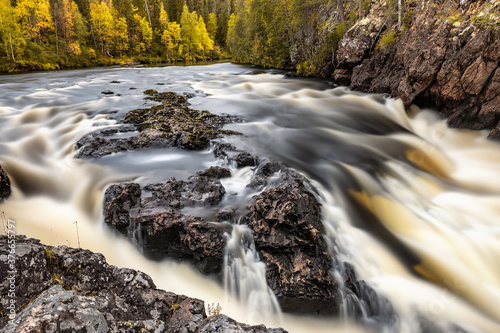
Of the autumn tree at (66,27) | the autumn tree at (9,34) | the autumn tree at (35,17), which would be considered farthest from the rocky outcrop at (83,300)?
the autumn tree at (35,17)

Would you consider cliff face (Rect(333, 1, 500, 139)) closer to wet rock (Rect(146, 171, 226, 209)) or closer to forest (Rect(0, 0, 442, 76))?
forest (Rect(0, 0, 442, 76))

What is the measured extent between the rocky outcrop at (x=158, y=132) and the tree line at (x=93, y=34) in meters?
28.0

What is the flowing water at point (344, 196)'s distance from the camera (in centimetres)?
437

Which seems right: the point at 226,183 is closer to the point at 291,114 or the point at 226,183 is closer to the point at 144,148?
the point at 144,148

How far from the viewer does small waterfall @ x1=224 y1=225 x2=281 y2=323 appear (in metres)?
4.18

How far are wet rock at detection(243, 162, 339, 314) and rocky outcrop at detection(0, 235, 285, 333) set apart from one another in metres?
1.80

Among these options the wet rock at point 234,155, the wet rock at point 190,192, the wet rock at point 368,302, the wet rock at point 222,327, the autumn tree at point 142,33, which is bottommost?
the wet rock at point 368,302

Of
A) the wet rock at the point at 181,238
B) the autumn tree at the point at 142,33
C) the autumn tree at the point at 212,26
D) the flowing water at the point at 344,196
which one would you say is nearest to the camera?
the flowing water at the point at 344,196

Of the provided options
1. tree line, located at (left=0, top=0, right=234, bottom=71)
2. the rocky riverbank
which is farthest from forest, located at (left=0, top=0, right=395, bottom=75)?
the rocky riverbank

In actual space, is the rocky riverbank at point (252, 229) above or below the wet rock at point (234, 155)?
below

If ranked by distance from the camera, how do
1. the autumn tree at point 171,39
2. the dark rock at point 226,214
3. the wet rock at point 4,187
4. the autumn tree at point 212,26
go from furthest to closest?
the autumn tree at point 212,26, the autumn tree at point 171,39, the wet rock at point 4,187, the dark rock at point 226,214

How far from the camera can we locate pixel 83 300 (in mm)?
2191

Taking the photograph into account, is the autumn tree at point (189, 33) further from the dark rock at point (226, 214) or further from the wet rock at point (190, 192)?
the dark rock at point (226, 214)

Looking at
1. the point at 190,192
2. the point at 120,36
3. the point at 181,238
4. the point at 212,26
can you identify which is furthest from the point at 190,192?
the point at 212,26
